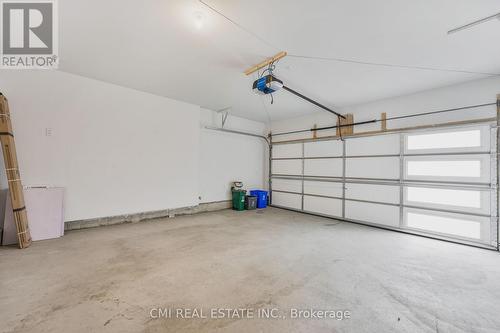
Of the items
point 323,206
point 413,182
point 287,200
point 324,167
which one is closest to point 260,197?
point 287,200

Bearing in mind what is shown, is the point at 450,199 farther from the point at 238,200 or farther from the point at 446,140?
the point at 238,200

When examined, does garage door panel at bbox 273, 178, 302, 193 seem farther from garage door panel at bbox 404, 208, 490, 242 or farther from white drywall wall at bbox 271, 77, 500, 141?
garage door panel at bbox 404, 208, 490, 242

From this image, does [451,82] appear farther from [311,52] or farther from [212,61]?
[212,61]

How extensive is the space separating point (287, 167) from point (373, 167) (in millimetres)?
2523

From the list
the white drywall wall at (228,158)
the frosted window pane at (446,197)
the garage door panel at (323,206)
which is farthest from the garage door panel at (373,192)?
the white drywall wall at (228,158)

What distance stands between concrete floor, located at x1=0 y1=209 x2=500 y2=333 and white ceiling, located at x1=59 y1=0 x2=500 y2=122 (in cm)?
292

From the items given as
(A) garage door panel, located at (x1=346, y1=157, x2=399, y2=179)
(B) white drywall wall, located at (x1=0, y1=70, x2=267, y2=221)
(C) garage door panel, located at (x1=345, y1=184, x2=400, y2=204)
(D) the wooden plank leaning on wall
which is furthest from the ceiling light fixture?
(D) the wooden plank leaning on wall

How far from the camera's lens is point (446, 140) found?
3941 mm

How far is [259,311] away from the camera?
1.82m

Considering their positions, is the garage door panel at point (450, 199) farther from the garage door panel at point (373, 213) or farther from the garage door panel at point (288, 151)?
the garage door panel at point (288, 151)

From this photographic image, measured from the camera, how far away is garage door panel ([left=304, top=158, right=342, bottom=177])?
5.50m

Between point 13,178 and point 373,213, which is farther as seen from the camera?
point 373,213

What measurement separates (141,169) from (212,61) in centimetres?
294

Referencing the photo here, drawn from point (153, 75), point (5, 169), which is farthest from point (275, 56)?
point (5, 169)
